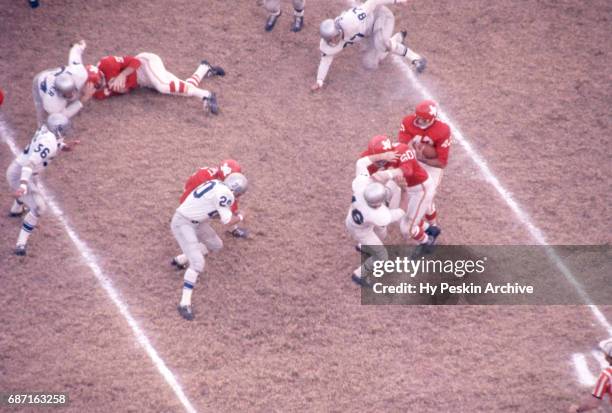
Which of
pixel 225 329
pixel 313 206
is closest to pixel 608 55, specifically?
pixel 313 206

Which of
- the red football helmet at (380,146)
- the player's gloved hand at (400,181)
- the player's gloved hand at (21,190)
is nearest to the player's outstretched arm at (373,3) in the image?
the red football helmet at (380,146)

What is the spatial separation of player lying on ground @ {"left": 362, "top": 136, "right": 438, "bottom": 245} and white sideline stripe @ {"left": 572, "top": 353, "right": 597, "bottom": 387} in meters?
2.39

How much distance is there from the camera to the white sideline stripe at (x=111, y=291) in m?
9.65

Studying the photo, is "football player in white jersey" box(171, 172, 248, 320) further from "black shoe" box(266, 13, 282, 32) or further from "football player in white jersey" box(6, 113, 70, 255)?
"black shoe" box(266, 13, 282, 32)

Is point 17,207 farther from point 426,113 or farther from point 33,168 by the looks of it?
point 426,113

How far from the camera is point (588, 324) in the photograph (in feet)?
33.7

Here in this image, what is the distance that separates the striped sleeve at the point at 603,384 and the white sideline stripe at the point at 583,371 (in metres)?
0.83

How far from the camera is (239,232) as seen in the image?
1106cm

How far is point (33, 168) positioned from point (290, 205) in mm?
3426

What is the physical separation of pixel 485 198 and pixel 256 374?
4178mm

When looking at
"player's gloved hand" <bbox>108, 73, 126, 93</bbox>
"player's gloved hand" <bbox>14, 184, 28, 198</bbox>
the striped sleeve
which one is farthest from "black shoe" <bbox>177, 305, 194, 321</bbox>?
the striped sleeve

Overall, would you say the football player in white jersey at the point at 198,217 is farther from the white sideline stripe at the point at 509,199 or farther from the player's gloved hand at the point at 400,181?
the white sideline stripe at the point at 509,199

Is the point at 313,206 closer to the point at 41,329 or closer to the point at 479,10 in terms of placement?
the point at 41,329

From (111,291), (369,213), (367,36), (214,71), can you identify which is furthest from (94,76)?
(369,213)
